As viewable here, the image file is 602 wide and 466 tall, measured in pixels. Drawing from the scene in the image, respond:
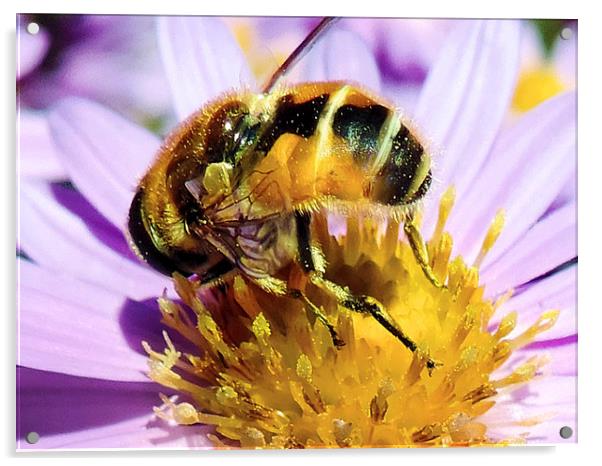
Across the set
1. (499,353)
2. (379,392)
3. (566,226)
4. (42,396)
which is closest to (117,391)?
(42,396)

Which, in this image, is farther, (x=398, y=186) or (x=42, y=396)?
(x=42, y=396)

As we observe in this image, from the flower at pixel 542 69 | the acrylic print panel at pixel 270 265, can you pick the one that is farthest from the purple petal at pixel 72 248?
the flower at pixel 542 69

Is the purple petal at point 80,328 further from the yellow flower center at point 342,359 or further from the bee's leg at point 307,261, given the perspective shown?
the bee's leg at point 307,261

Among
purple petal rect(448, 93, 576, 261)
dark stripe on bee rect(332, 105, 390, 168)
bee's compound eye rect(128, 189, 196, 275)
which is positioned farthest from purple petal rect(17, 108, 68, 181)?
purple petal rect(448, 93, 576, 261)

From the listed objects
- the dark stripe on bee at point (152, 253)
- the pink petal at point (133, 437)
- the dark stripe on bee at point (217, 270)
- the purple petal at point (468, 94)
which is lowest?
the pink petal at point (133, 437)

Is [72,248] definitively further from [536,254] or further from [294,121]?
[536,254]

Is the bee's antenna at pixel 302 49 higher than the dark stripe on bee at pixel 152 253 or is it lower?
higher
